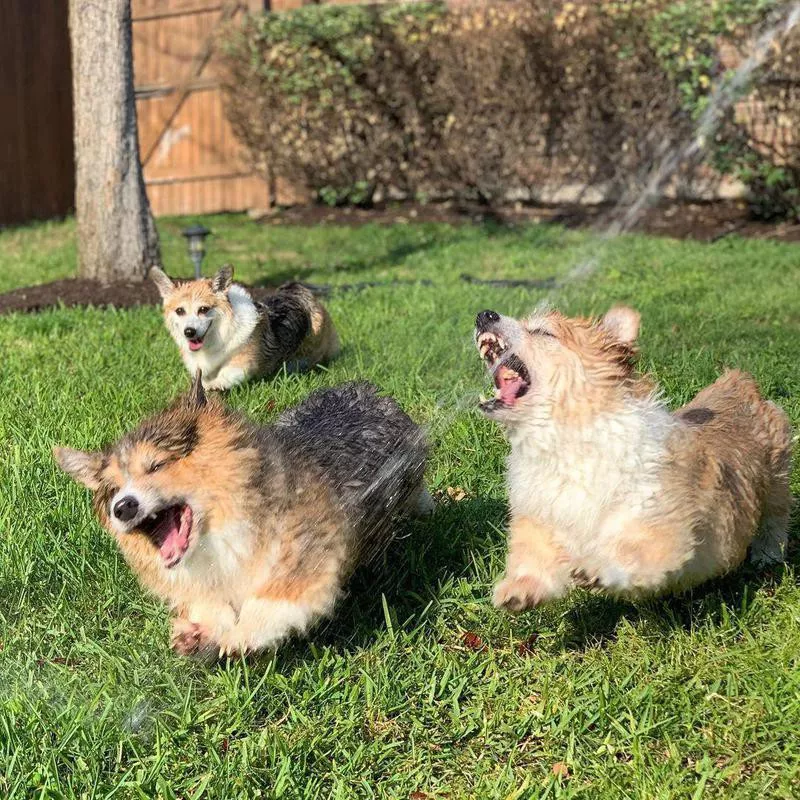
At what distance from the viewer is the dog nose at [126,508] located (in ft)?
10.1

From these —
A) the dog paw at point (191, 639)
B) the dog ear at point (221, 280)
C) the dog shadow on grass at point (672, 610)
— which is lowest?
the dog shadow on grass at point (672, 610)

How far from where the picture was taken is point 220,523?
3207 millimetres

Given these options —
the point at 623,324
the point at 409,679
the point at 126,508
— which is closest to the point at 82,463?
the point at 126,508

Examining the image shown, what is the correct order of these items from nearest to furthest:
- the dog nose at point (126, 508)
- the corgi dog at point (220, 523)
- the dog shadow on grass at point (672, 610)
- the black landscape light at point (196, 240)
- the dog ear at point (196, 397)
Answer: the dog nose at point (126, 508) < the corgi dog at point (220, 523) < the dog ear at point (196, 397) < the dog shadow on grass at point (672, 610) < the black landscape light at point (196, 240)

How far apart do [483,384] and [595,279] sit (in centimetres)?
465

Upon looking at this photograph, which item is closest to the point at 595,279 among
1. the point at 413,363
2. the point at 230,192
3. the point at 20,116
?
the point at 413,363

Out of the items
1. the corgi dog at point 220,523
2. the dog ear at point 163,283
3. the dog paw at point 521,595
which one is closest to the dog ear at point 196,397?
the corgi dog at point 220,523

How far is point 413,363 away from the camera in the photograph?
21.4 feet

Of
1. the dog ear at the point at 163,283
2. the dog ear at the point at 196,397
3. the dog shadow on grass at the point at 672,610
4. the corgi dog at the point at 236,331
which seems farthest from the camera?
the dog ear at the point at 163,283

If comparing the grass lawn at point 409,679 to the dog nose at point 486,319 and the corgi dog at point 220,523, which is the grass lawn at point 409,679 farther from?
the dog nose at point 486,319

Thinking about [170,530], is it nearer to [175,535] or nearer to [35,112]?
[175,535]

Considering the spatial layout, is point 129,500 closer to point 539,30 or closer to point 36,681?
point 36,681

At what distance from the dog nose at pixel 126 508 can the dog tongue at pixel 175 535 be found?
0.52 ft

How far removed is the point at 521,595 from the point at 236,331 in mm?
3907
